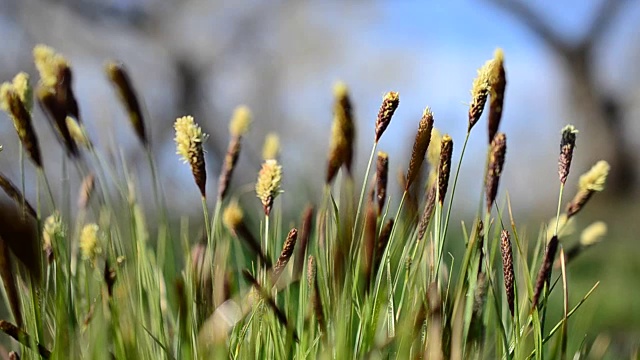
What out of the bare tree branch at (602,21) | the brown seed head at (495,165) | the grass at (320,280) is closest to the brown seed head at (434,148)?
the grass at (320,280)

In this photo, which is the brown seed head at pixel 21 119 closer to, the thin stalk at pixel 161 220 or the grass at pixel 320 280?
the grass at pixel 320 280

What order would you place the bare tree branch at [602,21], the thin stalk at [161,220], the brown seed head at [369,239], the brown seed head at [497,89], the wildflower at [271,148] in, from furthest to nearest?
1. the bare tree branch at [602,21]
2. the wildflower at [271,148]
3. the thin stalk at [161,220]
4. the brown seed head at [497,89]
5. the brown seed head at [369,239]

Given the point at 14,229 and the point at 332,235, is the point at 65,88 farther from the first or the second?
the point at 332,235

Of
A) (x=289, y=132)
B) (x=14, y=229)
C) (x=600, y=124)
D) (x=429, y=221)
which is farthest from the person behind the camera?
(x=289, y=132)

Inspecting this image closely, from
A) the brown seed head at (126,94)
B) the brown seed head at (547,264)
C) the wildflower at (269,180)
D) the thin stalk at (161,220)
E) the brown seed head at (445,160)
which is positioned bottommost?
the brown seed head at (547,264)

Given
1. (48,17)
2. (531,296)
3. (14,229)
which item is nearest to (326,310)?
(531,296)
